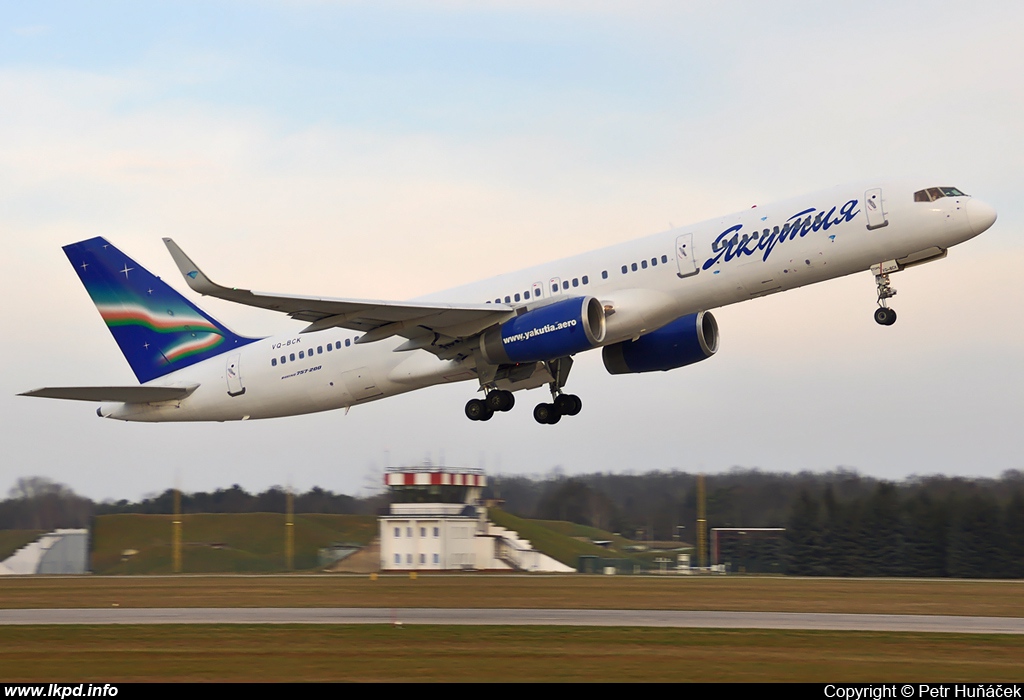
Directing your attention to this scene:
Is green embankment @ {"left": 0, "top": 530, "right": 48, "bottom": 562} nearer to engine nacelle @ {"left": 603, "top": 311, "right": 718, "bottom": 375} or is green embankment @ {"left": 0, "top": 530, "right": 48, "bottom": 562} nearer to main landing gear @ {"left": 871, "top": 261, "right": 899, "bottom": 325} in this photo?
engine nacelle @ {"left": 603, "top": 311, "right": 718, "bottom": 375}

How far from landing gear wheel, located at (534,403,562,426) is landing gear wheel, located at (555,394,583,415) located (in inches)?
5.7

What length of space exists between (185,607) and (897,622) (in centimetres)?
2041

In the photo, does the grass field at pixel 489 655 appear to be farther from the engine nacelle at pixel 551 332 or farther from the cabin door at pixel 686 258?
the cabin door at pixel 686 258

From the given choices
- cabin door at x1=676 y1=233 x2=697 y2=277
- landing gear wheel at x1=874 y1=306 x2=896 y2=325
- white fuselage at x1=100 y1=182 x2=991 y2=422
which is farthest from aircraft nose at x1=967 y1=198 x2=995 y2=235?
cabin door at x1=676 y1=233 x2=697 y2=277

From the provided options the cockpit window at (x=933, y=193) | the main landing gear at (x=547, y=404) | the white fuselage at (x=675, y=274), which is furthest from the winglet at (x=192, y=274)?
the cockpit window at (x=933, y=193)

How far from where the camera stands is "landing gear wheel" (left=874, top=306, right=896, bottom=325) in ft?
99.9

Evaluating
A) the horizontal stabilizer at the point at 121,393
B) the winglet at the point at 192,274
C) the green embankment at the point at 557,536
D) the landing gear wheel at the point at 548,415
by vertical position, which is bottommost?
the green embankment at the point at 557,536

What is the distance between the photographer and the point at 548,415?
3719cm

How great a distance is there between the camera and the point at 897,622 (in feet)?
100

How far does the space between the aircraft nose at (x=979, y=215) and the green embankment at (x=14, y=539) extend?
48.0 m

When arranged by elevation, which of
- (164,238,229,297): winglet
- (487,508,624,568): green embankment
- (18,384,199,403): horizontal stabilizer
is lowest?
(487,508,624,568): green embankment

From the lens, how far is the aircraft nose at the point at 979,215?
29.0 meters

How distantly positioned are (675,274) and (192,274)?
12274mm

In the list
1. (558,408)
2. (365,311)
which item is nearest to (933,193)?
(558,408)
